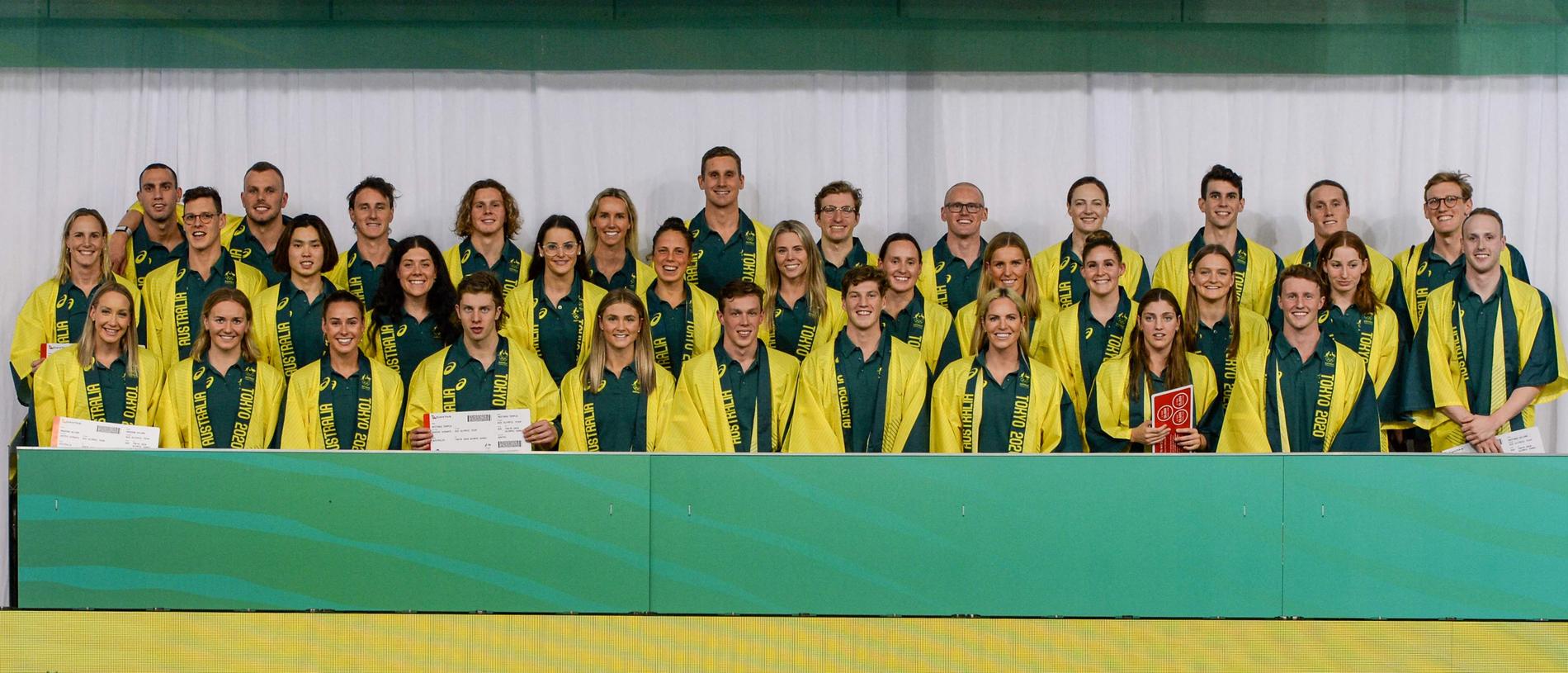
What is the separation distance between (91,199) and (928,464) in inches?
219

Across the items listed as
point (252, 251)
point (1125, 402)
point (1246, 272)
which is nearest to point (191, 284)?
point (252, 251)

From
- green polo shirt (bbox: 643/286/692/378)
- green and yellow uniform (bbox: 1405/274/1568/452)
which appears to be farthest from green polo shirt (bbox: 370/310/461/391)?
green and yellow uniform (bbox: 1405/274/1568/452)

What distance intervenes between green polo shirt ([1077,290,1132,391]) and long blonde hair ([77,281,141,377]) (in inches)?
172

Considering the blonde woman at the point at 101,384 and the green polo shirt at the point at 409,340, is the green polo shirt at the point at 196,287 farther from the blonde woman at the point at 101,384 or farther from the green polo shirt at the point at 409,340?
the green polo shirt at the point at 409,340

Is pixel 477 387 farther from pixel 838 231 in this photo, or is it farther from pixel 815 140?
pixel 815 140

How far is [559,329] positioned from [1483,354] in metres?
4.46

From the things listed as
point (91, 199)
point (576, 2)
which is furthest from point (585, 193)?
point (91, 199)

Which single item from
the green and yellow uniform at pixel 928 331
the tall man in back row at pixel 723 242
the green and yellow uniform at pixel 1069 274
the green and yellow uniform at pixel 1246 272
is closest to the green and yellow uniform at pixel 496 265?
the tall man in back row at pixel 723 242

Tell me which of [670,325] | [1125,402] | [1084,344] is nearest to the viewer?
[1125,402]

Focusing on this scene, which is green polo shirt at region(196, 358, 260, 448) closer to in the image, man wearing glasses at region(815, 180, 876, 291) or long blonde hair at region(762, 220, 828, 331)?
long blonde hair at region(762, 220, 828, 331)

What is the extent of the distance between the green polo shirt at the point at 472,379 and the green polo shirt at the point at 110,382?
142 cm

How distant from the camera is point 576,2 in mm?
9523

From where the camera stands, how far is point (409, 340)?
7906 mm

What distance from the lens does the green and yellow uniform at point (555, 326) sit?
8.06 m
